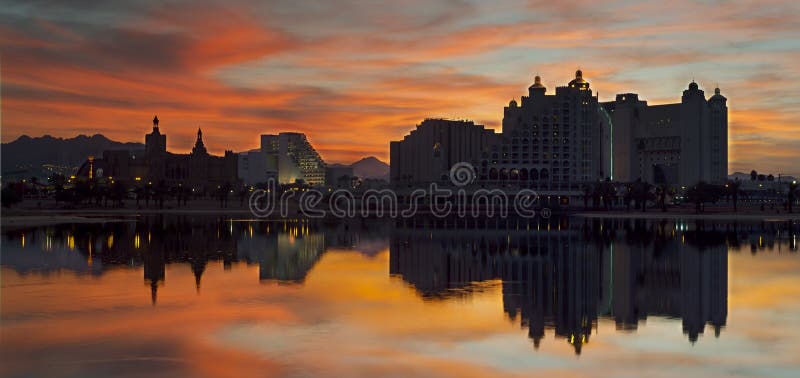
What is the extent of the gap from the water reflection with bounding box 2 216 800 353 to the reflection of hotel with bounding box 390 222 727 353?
0.05 m

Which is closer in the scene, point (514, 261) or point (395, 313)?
point (395, 313)

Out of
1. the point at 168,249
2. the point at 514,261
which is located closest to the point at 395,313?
the point at 514,261

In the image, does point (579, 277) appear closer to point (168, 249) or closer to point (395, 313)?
point (395, 313)

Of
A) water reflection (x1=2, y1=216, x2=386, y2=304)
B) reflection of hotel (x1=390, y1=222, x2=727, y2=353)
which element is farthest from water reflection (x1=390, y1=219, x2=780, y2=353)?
water reflection (x1=2, y1=216, x2=386, y2=304)

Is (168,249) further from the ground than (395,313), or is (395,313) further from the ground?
(168,249)

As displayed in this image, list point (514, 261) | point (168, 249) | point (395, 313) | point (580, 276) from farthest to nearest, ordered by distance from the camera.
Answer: point (168, 249)
point (514, 261)
point (580, 276)
point (395, 313)

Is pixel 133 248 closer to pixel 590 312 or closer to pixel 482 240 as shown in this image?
pixel 482 240

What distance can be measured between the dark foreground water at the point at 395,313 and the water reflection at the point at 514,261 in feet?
0.54

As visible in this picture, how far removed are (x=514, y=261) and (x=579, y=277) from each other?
7.96m

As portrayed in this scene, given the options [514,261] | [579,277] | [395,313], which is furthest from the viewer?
[514,261]

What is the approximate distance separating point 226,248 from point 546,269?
70.3 feet

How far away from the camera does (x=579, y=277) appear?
34781 mm

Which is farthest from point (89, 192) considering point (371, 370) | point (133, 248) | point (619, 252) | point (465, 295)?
point (371, 370)

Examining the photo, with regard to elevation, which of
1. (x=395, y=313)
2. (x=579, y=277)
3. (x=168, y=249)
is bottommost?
(x=395, y=313)
